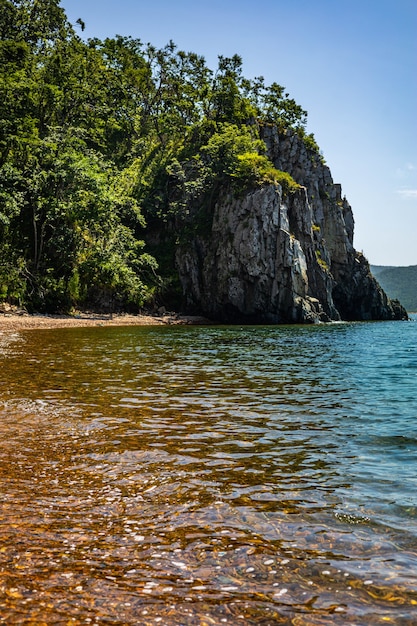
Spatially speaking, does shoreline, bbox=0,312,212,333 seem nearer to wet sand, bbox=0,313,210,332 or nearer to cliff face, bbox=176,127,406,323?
wet sand, bbox=0,313,210,332

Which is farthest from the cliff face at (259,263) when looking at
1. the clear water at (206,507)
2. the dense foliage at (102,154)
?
the clear water at (206,507)

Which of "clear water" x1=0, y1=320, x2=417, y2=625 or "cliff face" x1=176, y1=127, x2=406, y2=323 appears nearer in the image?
"clear water" x1=0, y1=320, x2=417, y2=625

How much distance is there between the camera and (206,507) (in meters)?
6.09

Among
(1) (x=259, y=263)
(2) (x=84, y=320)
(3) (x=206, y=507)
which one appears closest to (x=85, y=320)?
(2) (x=84, y=320)

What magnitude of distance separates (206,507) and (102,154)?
70.1 m

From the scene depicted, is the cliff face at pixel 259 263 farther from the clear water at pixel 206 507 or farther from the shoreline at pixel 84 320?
the clear water at pixel 206 507

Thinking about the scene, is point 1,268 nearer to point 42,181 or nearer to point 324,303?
point 42,181

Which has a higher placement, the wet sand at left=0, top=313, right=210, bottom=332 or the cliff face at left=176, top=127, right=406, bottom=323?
the cliff face at left=176, top=127, right=406, bottom=323

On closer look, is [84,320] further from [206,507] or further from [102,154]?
[206,507]

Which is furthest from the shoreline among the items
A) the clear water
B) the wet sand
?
the clear water

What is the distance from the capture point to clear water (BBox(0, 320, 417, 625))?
13.6 feet

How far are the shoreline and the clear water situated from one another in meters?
28.0

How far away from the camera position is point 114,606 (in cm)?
402

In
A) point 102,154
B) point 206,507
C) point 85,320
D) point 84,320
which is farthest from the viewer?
point 102,154
